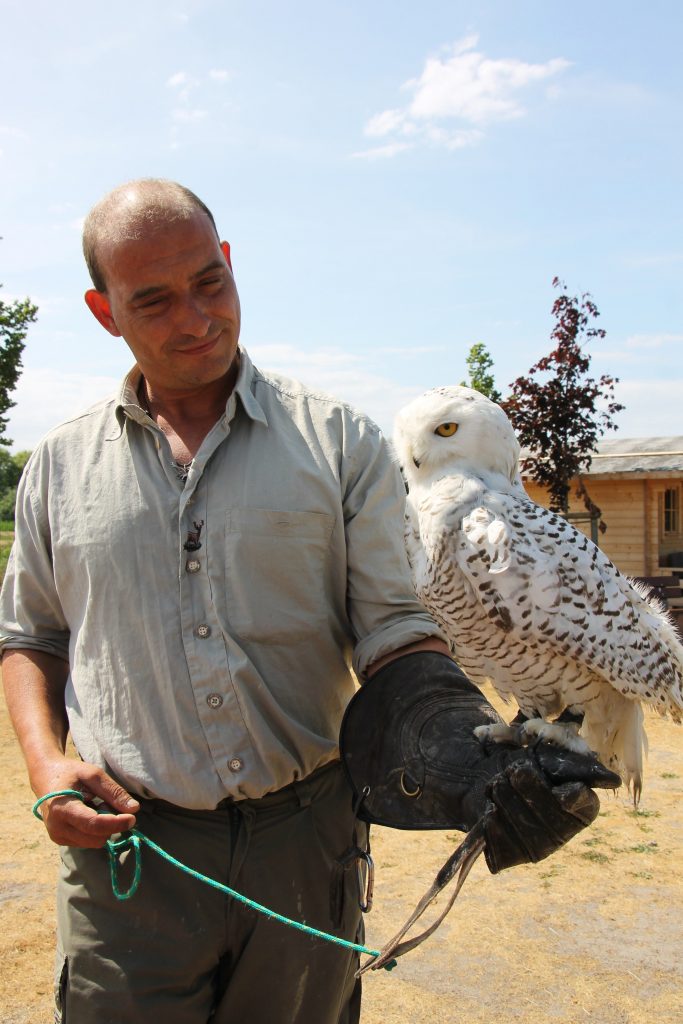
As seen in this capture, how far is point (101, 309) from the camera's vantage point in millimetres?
2123

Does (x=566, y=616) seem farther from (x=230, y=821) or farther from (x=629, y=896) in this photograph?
(x=629, y=896)

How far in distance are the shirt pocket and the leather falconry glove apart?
0.24 m

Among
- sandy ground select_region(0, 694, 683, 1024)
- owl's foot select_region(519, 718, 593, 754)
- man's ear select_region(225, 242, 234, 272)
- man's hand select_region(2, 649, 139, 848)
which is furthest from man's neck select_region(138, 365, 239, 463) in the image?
sandy ground select_region(0, 694, 683, 1024)

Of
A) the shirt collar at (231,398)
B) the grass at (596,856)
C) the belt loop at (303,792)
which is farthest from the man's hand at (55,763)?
the grass at (596,856)

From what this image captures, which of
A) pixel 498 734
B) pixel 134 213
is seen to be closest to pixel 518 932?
pixel 498 734

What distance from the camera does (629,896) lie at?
4.39 meters

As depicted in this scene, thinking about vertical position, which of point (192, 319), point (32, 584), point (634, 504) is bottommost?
point (634, 504)

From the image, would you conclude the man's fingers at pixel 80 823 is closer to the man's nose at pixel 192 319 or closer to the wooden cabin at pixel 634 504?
the man's nose at pixel 192 319

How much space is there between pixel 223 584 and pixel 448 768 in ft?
2.13

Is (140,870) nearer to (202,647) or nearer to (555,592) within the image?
(202,647)

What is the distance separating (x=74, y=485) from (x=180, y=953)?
3.59ft

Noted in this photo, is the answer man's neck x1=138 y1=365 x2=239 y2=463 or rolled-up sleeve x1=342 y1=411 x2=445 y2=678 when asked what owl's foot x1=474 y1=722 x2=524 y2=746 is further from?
man's neck x1=138 y1=365 x2=239 y2=463

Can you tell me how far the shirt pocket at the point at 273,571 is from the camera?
74.2 inches

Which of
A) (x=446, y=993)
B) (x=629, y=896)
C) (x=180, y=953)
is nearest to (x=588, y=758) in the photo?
(x=180, y=953)
